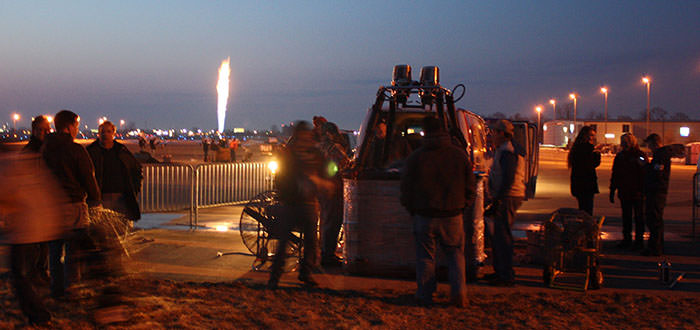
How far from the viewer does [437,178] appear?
590cm

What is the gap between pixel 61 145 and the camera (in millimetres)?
5602

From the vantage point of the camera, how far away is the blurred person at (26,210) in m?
4.65

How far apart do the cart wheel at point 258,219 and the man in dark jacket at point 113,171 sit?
136 cm

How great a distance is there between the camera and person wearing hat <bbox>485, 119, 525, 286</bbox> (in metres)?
7.01

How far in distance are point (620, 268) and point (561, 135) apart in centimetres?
8155

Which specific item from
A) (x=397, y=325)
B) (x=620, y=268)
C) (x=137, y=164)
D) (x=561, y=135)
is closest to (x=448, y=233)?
(x=397, y=325)

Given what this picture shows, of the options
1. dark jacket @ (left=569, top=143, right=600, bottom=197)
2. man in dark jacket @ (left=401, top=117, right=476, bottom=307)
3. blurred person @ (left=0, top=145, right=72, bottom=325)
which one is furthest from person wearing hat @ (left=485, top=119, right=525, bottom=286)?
blurred person @ (left=0, top=145, right=72, bottom=325)

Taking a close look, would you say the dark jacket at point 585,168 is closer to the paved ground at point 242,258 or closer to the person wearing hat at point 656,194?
the person wearing hat at point 656,194

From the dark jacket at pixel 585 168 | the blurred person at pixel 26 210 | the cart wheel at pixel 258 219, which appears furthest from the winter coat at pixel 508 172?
the blurred person at pixel 26 210

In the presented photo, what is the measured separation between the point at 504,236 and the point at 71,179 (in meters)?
4.49

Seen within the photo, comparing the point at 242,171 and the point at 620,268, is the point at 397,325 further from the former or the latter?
the point at 242,171

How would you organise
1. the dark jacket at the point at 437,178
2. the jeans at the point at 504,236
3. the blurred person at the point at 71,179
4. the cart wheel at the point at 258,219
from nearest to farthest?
the blurred person at the point at 71,179
the dark jacket at the point at 437,178
the jeans at the point at 504,236
the cart wheel at the point at 258,219

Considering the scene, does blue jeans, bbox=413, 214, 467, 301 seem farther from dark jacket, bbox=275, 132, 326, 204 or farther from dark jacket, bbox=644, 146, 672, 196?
dark jacket, bbox=644, 146, 672, 196

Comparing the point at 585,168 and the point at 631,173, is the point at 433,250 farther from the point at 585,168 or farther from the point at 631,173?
the point at 631,173
